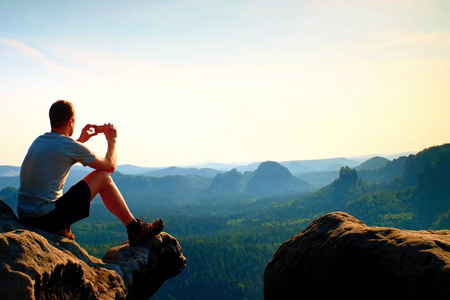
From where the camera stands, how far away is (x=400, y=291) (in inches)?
254

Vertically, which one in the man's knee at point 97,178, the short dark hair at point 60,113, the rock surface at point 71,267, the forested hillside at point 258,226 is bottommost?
the forested hillside at point 258,226

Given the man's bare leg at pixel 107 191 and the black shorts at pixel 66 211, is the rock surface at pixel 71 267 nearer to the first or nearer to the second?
the black shorts at pixel 66 211

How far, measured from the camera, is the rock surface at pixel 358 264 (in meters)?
6.22

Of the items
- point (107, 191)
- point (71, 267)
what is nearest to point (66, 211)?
point (107, 191)

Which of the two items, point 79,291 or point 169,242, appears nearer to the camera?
point 79,291

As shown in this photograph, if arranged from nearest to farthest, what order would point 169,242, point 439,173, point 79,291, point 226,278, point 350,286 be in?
1. point 79,291
2. point 350,286
3. point 169,242
4. point 226,278
5. point 439,173

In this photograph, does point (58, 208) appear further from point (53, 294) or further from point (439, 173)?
point (439, 173)

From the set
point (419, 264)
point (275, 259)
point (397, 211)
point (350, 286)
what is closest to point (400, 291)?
point (419, 264)

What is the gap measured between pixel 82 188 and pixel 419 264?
670 cm

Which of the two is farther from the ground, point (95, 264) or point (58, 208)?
point (58, 208)

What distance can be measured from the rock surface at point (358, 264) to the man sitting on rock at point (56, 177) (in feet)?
16.0

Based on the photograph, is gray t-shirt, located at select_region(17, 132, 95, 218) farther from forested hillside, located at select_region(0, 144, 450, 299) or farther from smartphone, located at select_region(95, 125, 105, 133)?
forested hillside, located at select_region(0, 144, 450, 299)

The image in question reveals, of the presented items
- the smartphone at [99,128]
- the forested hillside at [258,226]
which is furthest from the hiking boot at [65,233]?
the forested hillside at [258,226]

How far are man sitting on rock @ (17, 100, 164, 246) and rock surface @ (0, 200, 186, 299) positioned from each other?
13.4 inches
